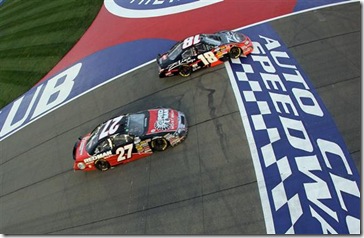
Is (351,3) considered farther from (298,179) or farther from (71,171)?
(71,171)

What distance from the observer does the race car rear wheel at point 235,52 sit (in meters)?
16.0

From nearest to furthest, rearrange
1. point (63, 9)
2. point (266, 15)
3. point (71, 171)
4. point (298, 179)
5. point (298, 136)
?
point (298, 179) → point (298, 136) → point (71, 171) → point (266, 15) → point (63, 9)

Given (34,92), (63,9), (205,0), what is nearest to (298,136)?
(205,0)

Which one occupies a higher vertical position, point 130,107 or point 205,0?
point 205,0

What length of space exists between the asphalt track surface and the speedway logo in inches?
200

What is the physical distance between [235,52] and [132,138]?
239 inches

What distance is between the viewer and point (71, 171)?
1511 cm

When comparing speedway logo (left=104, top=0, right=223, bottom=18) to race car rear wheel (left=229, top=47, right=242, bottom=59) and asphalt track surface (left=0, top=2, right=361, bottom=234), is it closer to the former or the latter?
asphalt track surface (left=0, top=2, right=361, bottom=234)

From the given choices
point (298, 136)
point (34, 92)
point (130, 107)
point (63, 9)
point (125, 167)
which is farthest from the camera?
point (63, 9)

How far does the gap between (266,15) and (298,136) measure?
8.40 metres

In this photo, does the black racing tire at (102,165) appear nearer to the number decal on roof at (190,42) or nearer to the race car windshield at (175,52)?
the race car windshield at (175,52)

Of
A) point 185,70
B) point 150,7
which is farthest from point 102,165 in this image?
point 150,7

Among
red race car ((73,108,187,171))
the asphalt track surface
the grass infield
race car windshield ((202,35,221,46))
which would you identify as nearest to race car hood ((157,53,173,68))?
the asphalt track surface

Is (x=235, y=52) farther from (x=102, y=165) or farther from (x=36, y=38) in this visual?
(x=36, y=38)
